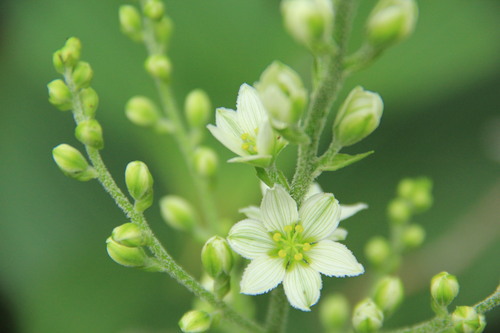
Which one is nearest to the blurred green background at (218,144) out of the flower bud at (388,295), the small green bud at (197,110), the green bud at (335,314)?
the green bud at (335,314)

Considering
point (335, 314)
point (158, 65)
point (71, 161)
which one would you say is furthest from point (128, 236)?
point (335, 314)

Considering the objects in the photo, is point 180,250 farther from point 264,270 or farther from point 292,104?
point 292,104

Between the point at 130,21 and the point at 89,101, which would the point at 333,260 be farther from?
the point at 130,21

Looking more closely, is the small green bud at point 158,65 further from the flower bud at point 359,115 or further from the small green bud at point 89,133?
the flower bud at point 359,115

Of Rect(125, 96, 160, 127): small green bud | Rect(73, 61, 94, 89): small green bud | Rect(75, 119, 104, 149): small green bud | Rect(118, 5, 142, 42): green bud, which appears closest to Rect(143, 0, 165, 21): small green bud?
Rect(118, 5, 142, 42): green bud

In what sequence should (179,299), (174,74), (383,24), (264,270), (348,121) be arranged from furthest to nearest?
(174,74)
(179,299)
(264,270)
(348,121)
(383,24)

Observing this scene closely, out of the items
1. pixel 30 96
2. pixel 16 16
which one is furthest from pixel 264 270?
pixel 16 16
